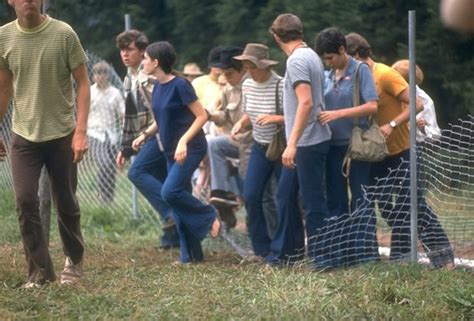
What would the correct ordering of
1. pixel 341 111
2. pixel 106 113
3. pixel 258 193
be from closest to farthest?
pixel 341 111 < pixel 258 193 < pixel 106 113

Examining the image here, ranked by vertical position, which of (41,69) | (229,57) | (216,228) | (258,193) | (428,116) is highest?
(41,69)

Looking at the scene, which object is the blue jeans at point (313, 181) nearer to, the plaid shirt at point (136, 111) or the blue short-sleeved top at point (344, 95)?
the blue short-sleeved top at point (344, 95)

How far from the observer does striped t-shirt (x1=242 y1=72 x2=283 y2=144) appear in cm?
926

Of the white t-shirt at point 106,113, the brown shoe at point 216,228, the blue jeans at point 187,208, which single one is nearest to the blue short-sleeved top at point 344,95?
the blue jeans at point 187,208

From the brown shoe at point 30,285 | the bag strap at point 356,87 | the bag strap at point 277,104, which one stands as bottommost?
the brown shoe at point 30,285

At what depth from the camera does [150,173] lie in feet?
33.6

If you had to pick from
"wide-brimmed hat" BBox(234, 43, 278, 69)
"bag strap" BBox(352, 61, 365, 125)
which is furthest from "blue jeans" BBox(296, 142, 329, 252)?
"wide-brimmed hat" BBox(234, 43, 278, 69)

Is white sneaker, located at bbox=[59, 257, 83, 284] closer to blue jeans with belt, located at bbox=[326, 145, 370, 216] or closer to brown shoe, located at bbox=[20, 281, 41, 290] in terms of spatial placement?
brown shoe, located at bbox=[20, 281, 41, 290]

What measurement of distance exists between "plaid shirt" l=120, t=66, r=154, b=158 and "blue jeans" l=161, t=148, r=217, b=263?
0.78 m

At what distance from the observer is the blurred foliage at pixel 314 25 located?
1434 centimetres

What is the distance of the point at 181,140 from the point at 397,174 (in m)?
1.57

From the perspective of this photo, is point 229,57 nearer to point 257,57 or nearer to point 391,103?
point 257,57

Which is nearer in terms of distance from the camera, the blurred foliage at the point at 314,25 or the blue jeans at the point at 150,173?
the blue jeans at the point at 150,173

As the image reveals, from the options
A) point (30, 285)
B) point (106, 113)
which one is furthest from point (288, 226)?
point (106, 113)
